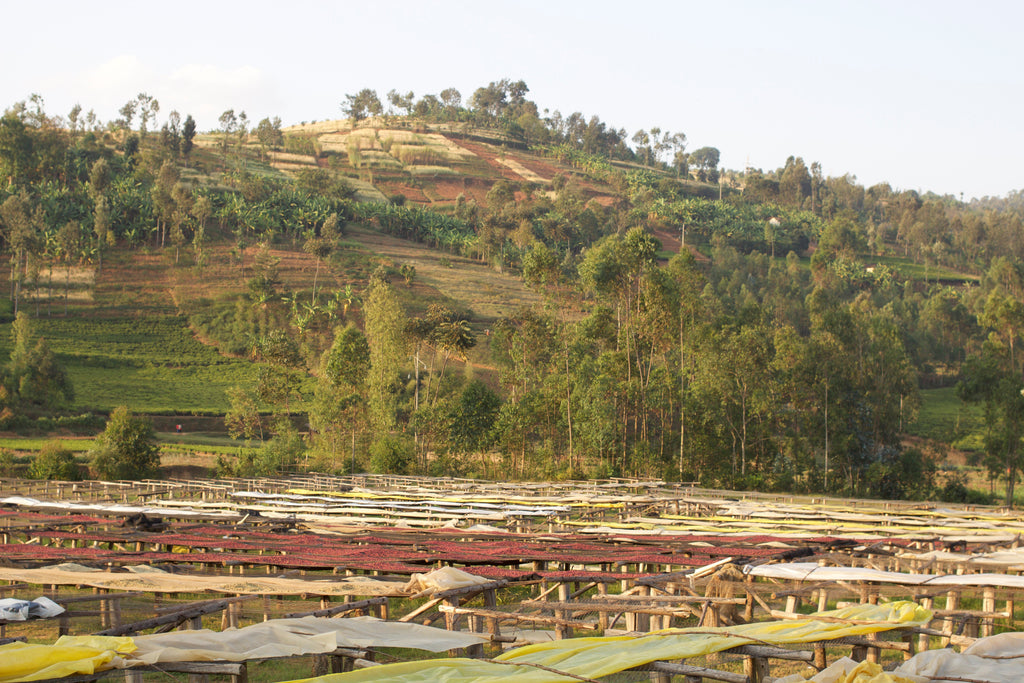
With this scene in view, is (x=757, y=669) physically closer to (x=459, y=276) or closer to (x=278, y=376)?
(x=278, y=376)

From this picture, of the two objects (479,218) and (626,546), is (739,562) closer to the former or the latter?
(626,546)

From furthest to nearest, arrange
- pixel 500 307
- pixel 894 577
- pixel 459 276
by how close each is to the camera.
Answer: pixel 459 276 → pixel 500 307 → pixel 894 577

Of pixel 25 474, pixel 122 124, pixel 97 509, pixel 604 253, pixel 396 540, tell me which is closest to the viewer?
pixel 396 540

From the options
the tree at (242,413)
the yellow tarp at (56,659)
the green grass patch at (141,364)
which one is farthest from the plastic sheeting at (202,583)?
the green grass patch at (141,364)

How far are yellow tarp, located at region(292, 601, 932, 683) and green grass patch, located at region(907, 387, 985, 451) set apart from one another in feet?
158

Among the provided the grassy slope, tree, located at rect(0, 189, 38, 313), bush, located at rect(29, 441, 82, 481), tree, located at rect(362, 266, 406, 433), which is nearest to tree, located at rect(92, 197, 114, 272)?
the grassy slope

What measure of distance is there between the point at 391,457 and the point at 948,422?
4126 cm

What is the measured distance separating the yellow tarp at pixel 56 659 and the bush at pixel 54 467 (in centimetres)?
3199

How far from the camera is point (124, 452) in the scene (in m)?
36.0

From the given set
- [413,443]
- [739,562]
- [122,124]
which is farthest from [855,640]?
[122,124]

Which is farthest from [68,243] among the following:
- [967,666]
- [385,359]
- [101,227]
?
[967,666]

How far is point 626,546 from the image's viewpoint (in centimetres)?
1603

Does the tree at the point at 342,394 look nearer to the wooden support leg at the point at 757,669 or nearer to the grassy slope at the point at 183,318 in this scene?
the grassy slope at the point at 183,318

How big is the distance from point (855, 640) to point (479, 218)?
10236 centimetres
